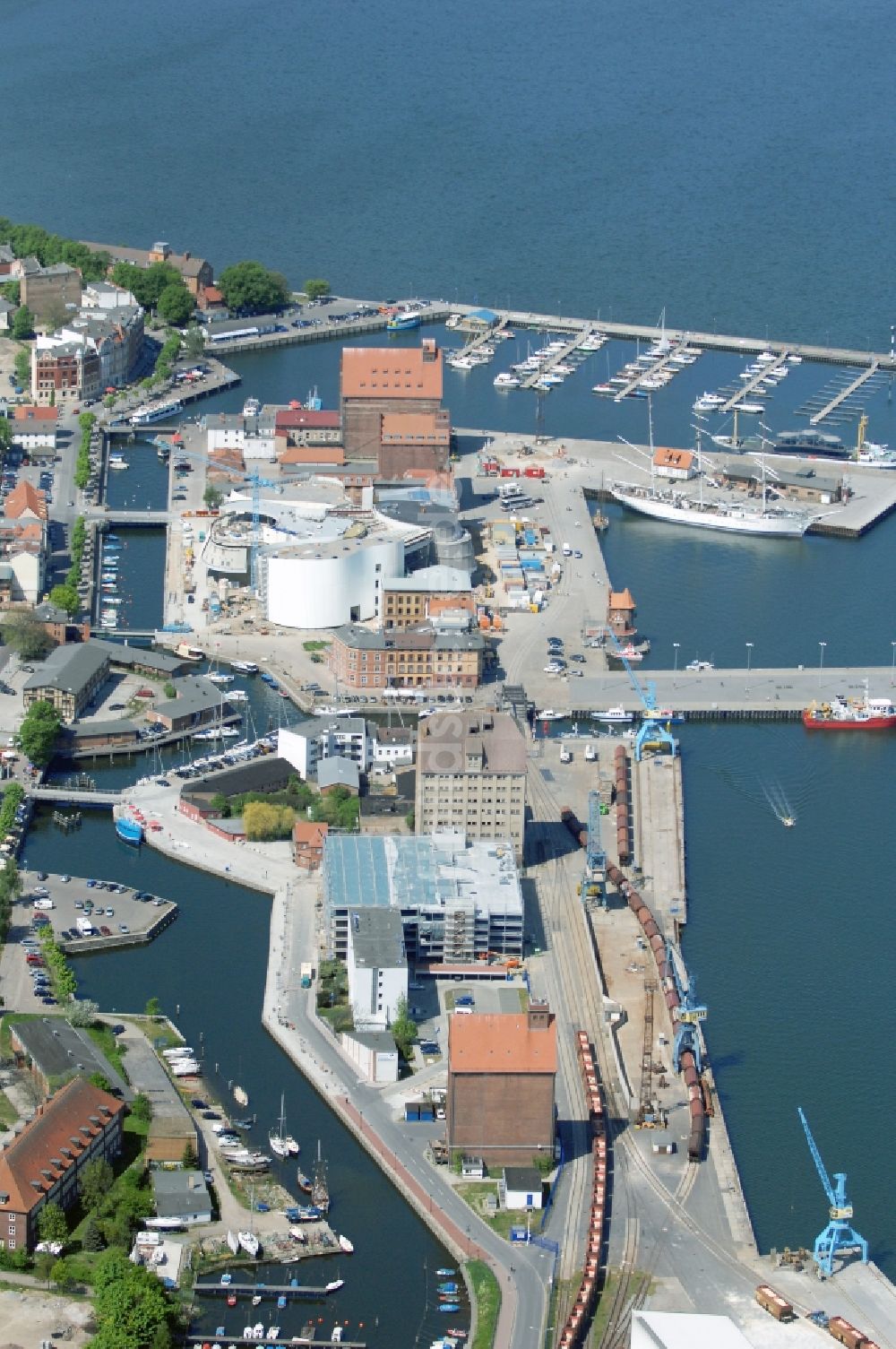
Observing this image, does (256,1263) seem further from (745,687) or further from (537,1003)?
(745,687)

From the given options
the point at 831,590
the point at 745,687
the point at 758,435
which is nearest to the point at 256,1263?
the point at 745,687

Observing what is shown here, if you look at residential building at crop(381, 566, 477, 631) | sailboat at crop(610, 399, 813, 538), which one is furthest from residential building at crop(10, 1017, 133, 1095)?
sailboat at crop(610, 399, 813, 538)

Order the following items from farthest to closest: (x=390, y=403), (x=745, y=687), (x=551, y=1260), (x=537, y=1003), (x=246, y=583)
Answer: (x=390, y=403) < (x=246, y=583) < (x=745, y=687) < (x=537, y=1003) < (x=551, y=1260)

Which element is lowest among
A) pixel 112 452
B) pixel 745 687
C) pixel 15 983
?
pixel 15 983

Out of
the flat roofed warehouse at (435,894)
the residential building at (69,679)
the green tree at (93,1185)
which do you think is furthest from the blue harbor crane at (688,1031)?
the residential building at (69,679)

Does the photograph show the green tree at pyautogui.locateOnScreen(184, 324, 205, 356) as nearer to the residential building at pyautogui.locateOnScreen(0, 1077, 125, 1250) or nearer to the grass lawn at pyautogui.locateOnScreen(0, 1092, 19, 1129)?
the grass lawn at pyautogui.locateOnScreen(0, 1092, 19, 1129)

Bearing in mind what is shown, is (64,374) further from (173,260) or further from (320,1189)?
(320,1189)

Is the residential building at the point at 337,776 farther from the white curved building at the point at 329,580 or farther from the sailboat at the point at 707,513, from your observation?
the sailboat at the point at 707,513
